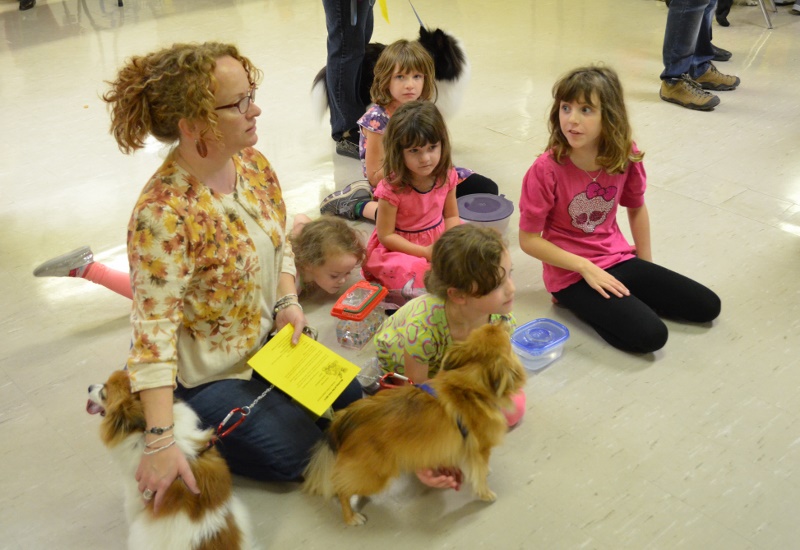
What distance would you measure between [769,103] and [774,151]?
2.33ft

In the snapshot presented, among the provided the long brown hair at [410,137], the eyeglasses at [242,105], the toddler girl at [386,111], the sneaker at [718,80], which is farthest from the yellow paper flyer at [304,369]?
the sneaker at [718,80]

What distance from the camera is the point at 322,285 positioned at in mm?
2766

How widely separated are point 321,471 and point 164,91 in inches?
37.9

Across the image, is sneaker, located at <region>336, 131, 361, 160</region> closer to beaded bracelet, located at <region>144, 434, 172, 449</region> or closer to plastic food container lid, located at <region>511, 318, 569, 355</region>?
plastic food container lid, located at <region>511, 318, 569, 355</region>

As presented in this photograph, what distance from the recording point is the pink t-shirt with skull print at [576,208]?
8.36 feet

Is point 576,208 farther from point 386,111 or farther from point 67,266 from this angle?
point 67,266

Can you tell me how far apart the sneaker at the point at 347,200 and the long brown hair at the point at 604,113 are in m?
0.98

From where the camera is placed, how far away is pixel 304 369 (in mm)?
1992

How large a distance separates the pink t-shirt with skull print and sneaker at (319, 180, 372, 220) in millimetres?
877

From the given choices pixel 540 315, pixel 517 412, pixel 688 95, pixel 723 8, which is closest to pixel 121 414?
pixel 517 412

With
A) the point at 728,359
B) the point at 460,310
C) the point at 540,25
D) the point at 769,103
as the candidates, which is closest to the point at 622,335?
the point at 728,359

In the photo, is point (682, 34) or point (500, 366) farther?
point (682, 34)

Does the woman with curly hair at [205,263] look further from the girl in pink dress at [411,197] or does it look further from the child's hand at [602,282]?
the child's hand at [602,282]

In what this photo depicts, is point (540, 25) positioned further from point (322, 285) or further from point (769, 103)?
point (322, 285)
